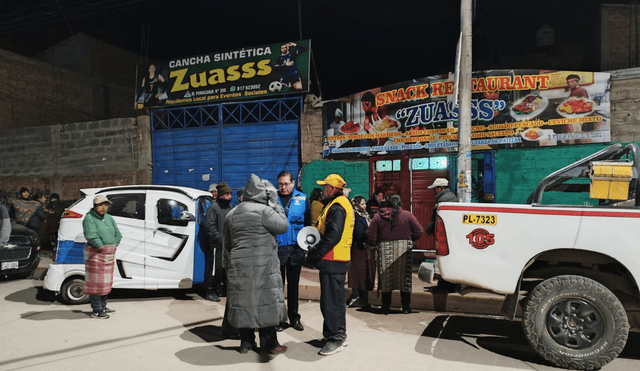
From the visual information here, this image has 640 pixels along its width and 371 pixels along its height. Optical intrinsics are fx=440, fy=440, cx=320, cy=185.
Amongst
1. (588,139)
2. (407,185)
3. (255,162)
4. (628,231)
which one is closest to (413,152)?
(407,185)

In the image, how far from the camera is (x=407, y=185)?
35.1 ft

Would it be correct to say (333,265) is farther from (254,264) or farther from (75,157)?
(75,157)

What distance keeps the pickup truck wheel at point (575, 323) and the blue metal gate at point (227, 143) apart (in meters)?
8.36

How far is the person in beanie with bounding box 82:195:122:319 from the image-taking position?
5.72 m

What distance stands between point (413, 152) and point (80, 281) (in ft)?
24.3

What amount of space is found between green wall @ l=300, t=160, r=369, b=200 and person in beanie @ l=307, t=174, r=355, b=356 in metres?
6.64

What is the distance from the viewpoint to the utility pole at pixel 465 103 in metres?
7.64

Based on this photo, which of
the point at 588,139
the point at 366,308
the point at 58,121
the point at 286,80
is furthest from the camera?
the point at 58,121

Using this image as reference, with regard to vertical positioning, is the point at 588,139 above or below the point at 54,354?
above

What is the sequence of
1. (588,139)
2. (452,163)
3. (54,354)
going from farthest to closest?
(452,163) < (588,139) < (54,354)

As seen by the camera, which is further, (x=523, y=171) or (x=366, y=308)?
(x=523, y=171)

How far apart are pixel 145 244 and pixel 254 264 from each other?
138 inches

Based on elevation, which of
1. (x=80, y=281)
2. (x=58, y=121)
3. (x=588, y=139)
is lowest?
(x=80, y=281)

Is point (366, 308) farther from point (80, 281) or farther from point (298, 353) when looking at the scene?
point (80, 281)
